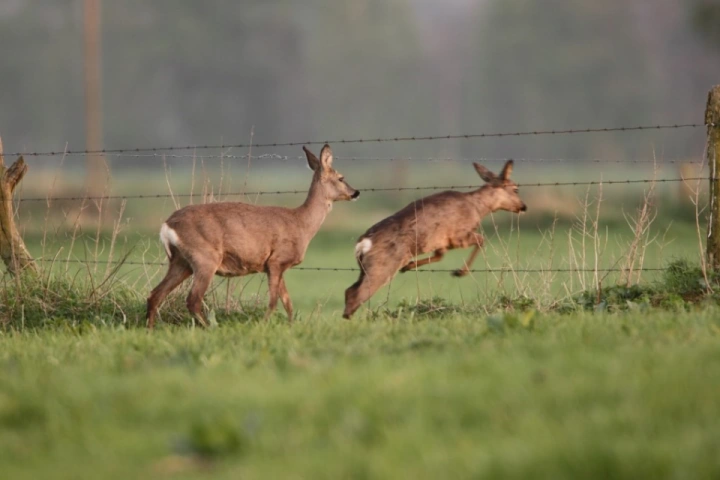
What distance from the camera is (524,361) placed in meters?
5.41

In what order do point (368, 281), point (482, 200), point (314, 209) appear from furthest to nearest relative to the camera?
point (482, 200) → point (314, 209) → point (368, 281)

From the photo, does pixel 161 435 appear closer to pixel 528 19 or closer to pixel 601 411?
pixel 601 411

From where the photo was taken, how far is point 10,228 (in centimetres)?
1016

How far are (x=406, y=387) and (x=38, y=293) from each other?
18.4 ft

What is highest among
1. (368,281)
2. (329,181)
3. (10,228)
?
(329,181)

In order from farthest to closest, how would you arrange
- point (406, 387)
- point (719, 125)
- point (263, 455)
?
point (719, 125), point (406, 387), point (263, 455)

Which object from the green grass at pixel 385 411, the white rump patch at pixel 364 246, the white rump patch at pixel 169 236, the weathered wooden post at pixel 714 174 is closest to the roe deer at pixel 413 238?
the white rump patch at pixel 364 246

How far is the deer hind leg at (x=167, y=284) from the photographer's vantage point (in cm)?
920

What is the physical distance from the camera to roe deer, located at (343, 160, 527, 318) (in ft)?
32.3

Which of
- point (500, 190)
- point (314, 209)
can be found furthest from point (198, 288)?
point (500, 190)

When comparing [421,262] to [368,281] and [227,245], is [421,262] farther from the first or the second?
[227,245]

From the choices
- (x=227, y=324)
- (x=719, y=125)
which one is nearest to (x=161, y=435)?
(x=227, y=324)

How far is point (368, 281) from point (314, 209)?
971 mm

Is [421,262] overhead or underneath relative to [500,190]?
underneath
